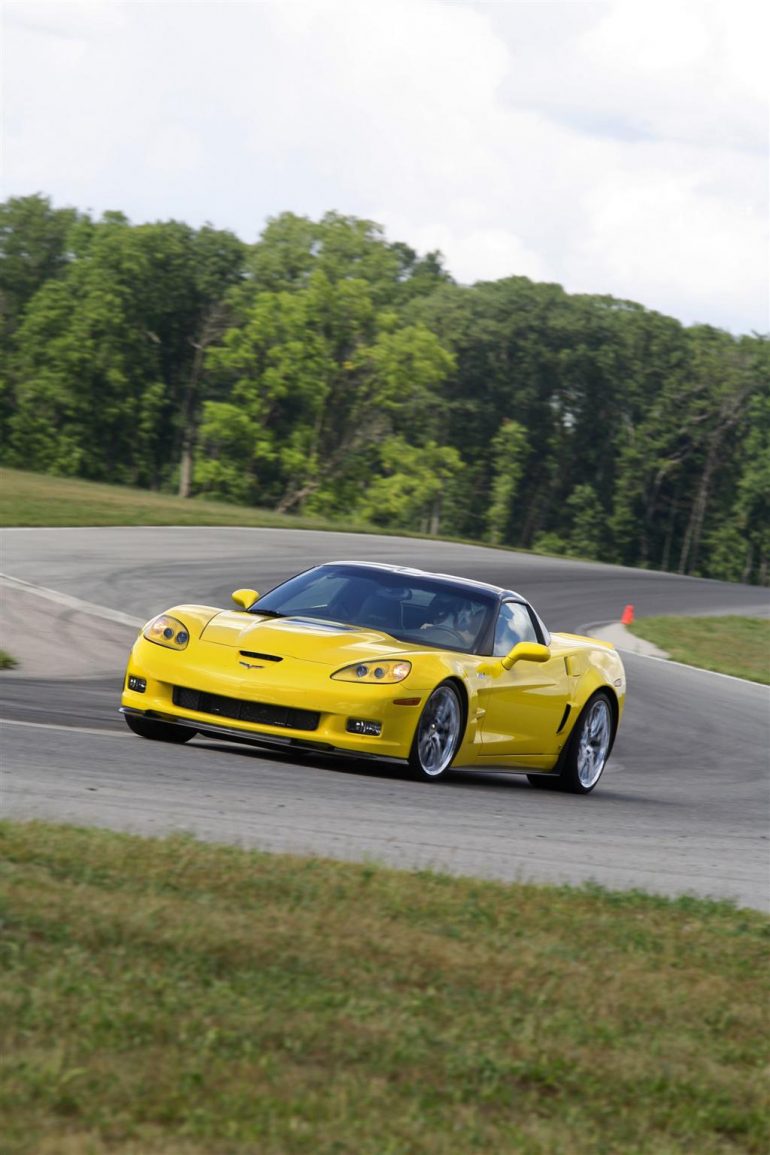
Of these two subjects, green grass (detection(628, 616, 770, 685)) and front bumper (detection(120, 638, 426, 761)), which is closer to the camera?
front bumper (detection(120, 638, 426, 761))

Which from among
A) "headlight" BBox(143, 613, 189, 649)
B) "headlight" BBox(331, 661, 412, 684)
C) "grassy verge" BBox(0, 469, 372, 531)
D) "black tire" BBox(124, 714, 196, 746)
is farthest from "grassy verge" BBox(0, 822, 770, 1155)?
"grassy verge" BBox(0, 469, 372, 531)

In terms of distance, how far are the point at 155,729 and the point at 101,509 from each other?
953 inches

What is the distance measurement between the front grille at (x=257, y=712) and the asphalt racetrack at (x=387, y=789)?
0.26 metres

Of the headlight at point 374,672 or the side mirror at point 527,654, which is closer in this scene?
the headlight at point 374,672

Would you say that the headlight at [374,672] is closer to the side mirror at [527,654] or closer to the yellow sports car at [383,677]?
the yellow sports car at [383,677]

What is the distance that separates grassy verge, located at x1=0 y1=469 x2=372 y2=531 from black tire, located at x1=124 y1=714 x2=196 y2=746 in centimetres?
1910

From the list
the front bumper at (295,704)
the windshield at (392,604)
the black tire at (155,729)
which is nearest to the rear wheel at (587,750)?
the windshield at (392,604)

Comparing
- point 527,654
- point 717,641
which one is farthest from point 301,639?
point 717,641

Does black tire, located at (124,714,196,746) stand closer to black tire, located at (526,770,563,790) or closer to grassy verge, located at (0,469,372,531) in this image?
black tire, located at (526,770,563,790)

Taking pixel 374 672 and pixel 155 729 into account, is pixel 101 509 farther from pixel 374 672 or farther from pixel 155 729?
pixel 374 672

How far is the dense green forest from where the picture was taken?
67688mm

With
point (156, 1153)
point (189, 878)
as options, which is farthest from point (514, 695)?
point (156, 1153)

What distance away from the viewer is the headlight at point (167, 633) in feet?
31.8

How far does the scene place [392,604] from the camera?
34.9 ft
